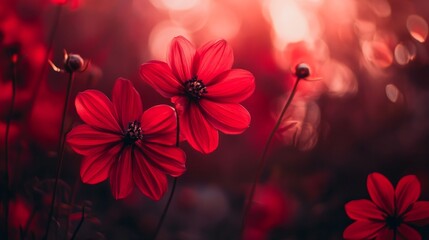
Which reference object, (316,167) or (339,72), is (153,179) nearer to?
(316,167)

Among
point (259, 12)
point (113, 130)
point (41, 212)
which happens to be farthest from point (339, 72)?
point (113, 130)

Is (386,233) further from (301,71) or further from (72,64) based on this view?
(72,64)

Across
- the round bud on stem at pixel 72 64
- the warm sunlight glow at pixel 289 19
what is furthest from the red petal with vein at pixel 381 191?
the warm sunlight glow at pixel 289 19

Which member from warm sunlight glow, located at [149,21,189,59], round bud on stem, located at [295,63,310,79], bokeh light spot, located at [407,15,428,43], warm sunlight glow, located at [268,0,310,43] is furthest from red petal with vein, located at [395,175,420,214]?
warm sunlight glow, located at [149,21,189,59]

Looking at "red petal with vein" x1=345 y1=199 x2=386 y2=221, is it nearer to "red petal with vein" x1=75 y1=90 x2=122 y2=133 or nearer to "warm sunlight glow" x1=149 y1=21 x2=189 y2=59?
"red petal with vein" x1=75 y1=90 x2=122 y2=133

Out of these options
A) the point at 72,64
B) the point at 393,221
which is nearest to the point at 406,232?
the point at 393,221

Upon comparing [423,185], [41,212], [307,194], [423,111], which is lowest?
[41,212]
